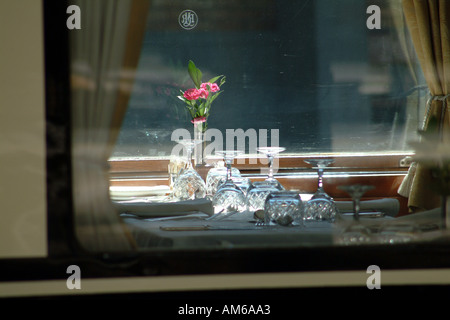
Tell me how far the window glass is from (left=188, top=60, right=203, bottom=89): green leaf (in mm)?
62

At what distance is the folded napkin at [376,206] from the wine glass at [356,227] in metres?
0.06

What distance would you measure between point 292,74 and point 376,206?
134 cm

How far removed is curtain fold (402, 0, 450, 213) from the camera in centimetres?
230

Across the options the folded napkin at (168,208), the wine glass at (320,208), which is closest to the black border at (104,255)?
the wine glass at (320,208)

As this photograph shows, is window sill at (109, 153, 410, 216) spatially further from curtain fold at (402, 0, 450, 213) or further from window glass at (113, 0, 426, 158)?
curtain fold at (402, 0, 450, 213)

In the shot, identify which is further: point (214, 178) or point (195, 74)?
point (195, 74)

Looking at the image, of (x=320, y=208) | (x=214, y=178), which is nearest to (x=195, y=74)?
(x=214, y=178)

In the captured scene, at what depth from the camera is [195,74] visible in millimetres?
2908

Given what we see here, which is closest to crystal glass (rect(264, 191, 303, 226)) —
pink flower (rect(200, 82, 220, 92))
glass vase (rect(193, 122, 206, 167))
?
glass vase (rect(193, 122, 206, 167))

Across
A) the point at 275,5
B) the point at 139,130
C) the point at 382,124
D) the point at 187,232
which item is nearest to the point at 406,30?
the point at 382,124

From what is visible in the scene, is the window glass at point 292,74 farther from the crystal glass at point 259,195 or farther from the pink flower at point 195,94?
the crystal glass at point 259,195

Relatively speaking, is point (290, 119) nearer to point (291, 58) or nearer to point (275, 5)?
point (291, 58)

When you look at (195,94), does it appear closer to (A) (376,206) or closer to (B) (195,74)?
(B) (195,74)

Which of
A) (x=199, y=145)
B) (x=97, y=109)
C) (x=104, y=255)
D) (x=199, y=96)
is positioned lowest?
(x=104, y=255)
